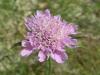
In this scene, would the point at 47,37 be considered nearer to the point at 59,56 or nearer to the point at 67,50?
the point at 59,56

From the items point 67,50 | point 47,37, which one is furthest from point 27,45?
point 67,50

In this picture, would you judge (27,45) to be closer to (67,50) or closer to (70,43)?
(70,43)

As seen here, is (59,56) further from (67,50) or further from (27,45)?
(67,50)

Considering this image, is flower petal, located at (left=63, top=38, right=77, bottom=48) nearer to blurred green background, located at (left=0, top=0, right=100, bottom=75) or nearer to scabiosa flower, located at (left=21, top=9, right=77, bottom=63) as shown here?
scabiosa flower, located at (left=21, top=9, right=77, bottom=63)

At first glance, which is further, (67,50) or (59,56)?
(67,50)

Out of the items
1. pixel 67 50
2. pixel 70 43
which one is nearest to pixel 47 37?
pixel 70 43
